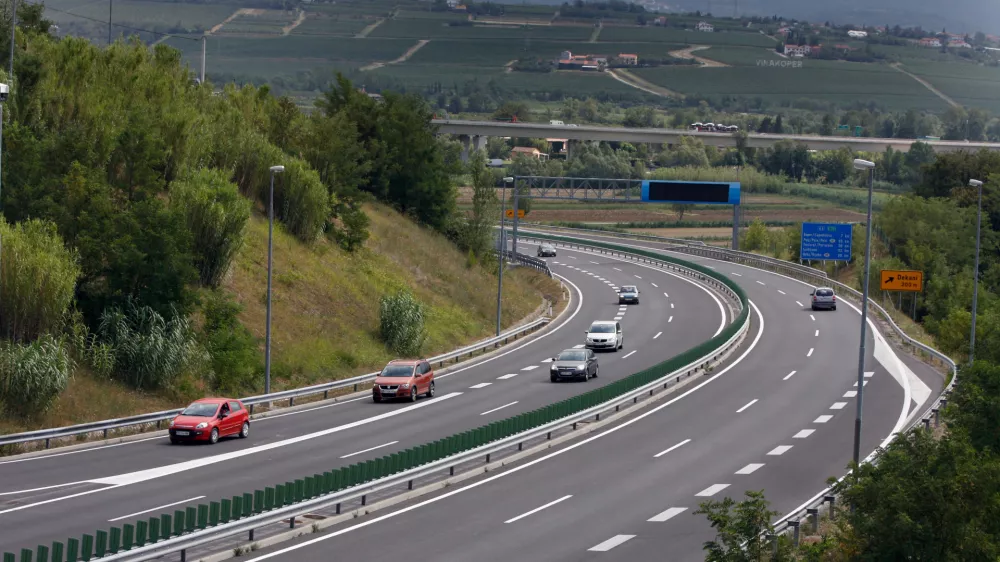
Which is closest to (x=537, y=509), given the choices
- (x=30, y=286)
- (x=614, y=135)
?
(x=30, y=286)

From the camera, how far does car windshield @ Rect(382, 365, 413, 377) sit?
43594 millimetres

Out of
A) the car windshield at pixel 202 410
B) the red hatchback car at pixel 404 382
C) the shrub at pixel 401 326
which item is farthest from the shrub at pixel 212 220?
the car windshield at pixel 202 410

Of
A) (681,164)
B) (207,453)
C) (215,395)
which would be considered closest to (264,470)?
(207,453)

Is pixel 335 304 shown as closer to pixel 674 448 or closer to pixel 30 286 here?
pixel 30 286

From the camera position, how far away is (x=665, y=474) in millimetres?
30984

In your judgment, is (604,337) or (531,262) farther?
(531,262)

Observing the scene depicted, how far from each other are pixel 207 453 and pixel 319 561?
11.7 m

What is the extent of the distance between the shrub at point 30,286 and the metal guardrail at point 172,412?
17.2ft

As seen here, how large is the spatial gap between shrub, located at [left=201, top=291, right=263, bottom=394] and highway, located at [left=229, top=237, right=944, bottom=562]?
13.5 m

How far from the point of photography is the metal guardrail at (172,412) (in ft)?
104

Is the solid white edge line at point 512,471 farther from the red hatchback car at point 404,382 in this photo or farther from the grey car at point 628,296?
the grey car at point 628,296

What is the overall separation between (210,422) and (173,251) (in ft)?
34.6

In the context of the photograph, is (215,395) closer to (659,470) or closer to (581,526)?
(659,470)

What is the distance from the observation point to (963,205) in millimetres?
109812
